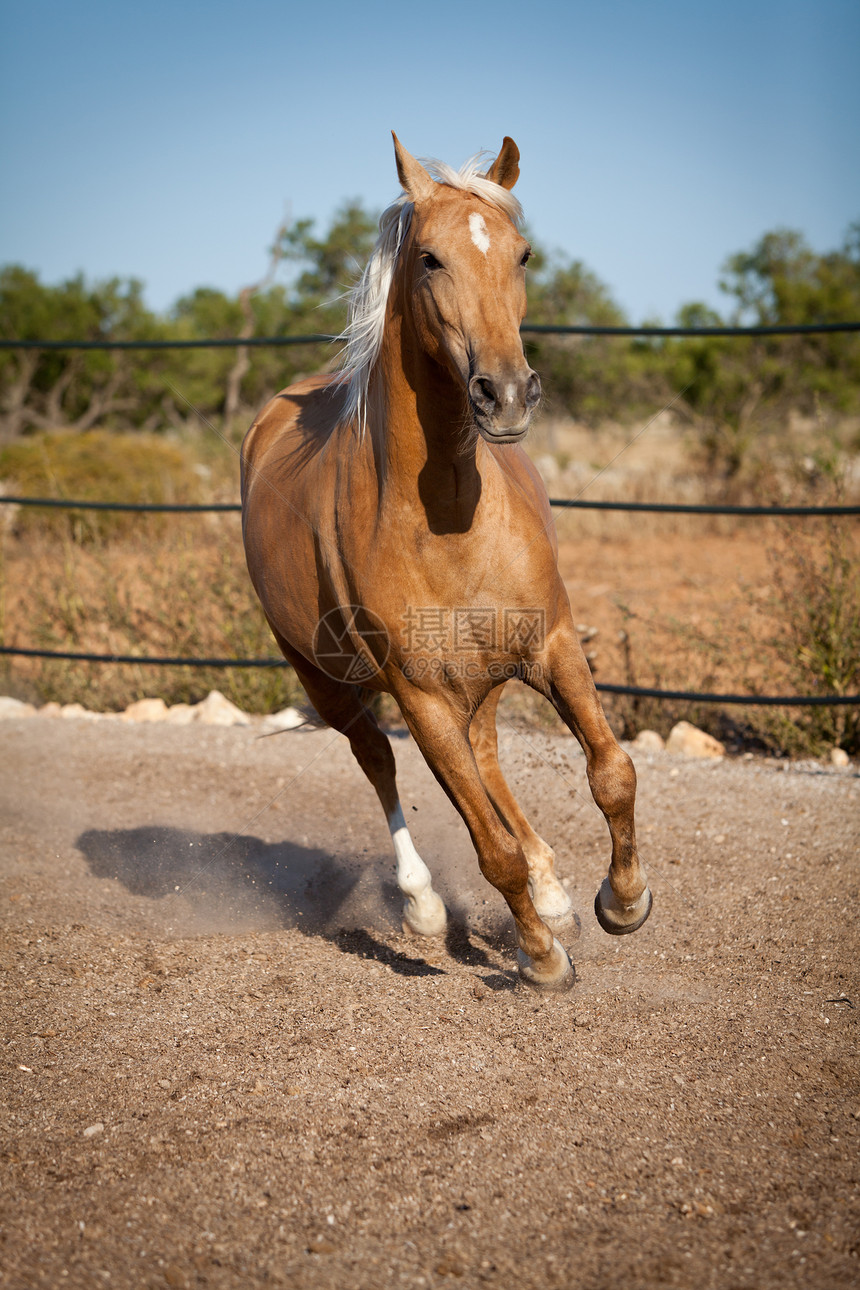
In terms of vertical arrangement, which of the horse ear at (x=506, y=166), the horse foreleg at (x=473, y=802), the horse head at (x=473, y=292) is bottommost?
the horse foreleg at (x=473, y=802)

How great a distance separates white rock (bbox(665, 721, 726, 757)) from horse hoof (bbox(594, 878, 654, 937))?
215cm

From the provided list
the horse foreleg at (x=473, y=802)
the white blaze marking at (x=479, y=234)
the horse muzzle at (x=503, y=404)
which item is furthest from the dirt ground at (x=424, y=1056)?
the white blaze marking at (x=479, y=234)

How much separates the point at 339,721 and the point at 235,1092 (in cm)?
153

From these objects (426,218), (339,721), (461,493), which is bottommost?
(339,721)

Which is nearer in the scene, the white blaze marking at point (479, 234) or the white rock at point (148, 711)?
the white blaze marking at point (479, 234)

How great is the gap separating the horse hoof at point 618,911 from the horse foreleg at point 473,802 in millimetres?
200

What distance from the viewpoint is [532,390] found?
1886mm

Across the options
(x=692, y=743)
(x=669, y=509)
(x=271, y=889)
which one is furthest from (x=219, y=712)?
(x=669, y=509)

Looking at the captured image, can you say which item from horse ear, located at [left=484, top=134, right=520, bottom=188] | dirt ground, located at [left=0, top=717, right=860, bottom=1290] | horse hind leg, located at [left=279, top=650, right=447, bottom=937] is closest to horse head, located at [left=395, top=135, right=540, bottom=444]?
horse ear, located at [left=484, top=134, right=520, bottom=188]

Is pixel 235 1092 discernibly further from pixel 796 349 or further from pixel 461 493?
pixel 796 349

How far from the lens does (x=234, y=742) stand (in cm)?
499

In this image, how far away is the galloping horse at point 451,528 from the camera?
2.07 metres

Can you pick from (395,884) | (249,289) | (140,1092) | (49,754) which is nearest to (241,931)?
(395,884)

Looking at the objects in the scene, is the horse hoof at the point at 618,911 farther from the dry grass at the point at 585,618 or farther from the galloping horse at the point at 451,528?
the dry grass at the point at 585,618
